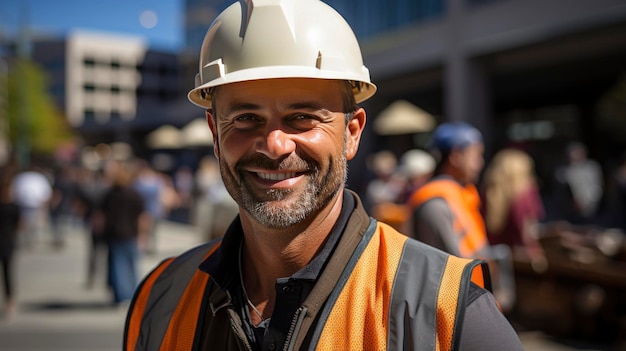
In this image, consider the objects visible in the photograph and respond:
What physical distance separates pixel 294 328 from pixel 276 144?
1.61ft

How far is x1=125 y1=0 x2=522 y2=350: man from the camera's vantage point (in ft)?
5.15

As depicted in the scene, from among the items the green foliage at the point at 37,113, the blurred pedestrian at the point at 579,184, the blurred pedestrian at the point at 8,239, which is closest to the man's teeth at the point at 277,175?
the blurred pedestrian at the point at 8,239

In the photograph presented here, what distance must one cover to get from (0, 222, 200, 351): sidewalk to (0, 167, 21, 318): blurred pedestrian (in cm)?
23

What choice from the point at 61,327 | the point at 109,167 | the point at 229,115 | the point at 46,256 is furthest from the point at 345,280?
the point at 46,256

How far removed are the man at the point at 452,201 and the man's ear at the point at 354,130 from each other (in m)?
1.94

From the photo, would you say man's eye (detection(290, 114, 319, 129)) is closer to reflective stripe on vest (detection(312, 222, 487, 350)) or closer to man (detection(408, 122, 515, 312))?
reflective stripe on vest (detection(312, 222, 487, 350))

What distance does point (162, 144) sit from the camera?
23234 mm

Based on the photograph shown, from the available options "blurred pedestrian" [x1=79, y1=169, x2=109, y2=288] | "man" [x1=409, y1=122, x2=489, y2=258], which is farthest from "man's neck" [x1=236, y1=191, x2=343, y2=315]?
"blurred pedestrian" [x1=79, y1=169, x2=109, y2=288]

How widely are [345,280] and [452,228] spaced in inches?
89.0

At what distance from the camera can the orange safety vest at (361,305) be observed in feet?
4.80

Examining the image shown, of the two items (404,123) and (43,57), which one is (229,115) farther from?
(43,57)

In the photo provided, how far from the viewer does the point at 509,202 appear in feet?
19.0

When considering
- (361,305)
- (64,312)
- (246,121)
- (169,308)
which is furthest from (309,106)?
(64,312)

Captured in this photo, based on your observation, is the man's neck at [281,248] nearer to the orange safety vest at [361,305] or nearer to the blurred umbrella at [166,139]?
the orange safety vest at [361,305]
